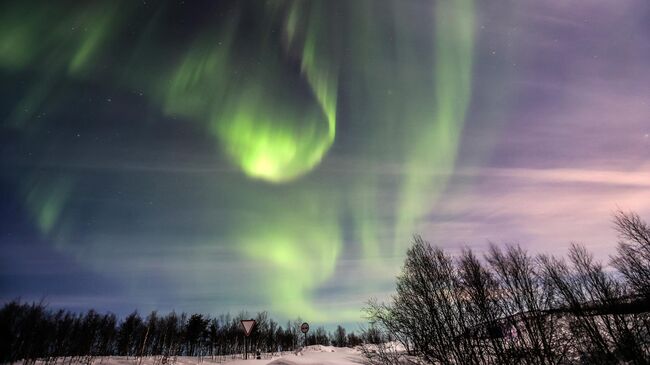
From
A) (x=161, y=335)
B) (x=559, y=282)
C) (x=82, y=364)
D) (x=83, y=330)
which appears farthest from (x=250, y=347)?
(x=559, y=282)

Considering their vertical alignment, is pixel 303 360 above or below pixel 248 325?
below

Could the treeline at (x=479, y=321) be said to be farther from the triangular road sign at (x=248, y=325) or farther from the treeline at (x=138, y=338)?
the treeline at (x=138, y=338)

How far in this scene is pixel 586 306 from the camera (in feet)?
97.9

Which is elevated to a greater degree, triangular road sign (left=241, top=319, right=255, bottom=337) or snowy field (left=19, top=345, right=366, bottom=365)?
triangular road sign (left=241, top=319, right=255, bottom=337)

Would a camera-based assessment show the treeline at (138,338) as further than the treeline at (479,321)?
Yes

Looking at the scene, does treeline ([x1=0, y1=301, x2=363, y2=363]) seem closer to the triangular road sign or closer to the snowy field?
the snowy field

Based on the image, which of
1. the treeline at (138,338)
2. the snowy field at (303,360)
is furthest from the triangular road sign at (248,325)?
the treeline at (138,338)

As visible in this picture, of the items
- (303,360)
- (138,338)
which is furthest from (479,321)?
(138,338)

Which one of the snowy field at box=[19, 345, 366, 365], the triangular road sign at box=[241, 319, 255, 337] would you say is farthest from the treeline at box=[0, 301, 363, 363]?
the triangular road sign at box=[241, 319, 255, 337]

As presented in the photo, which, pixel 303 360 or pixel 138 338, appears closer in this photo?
pixel 303 360

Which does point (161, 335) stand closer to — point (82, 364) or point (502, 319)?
point (82, 364)

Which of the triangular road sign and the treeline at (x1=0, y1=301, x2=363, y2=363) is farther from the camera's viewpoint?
the treeline at (x1=0, y1=301, x2=363, y2=363)

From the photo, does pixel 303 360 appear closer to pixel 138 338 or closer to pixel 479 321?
pixel 479 321

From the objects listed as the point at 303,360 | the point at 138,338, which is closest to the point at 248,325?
the point at 303,360
